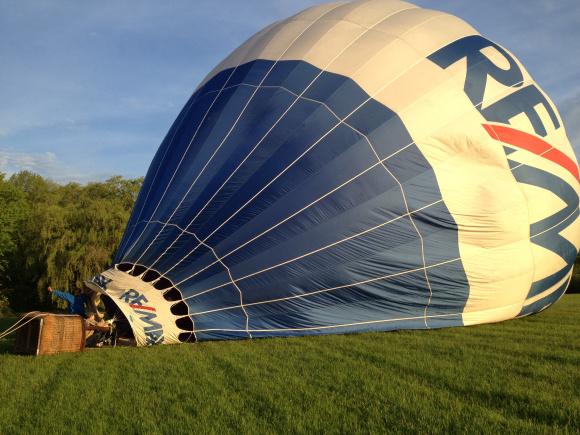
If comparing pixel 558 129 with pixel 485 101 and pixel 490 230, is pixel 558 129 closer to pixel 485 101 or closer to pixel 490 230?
pixel 485 101

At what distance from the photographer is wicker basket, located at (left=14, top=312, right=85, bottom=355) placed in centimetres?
507

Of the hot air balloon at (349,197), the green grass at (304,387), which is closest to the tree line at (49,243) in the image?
the hot air balloon at (349,197)

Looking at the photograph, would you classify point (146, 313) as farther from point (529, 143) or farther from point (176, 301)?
point (529, 143)

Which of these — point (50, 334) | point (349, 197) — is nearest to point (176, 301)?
point (50, 334)

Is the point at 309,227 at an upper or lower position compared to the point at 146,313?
upper

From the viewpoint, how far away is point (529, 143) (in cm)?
658

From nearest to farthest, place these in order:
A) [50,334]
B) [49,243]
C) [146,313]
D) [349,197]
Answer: [50,334]
[146,313]
[349,197]
[49,243]

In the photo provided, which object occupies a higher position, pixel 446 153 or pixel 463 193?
pixel 446 153

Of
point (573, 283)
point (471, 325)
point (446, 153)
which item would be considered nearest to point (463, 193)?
point (446, 153)

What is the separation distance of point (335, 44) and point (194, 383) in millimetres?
4552

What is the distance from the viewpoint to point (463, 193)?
19.8ft

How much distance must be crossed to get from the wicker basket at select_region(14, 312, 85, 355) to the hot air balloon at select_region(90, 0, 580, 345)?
473 millimetres

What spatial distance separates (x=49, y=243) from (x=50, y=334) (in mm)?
17105

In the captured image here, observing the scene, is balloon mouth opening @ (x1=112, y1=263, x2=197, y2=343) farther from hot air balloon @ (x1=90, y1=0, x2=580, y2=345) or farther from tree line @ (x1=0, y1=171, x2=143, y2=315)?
tree line @ (x1=0, y1=171, x2=143, y2=315)
